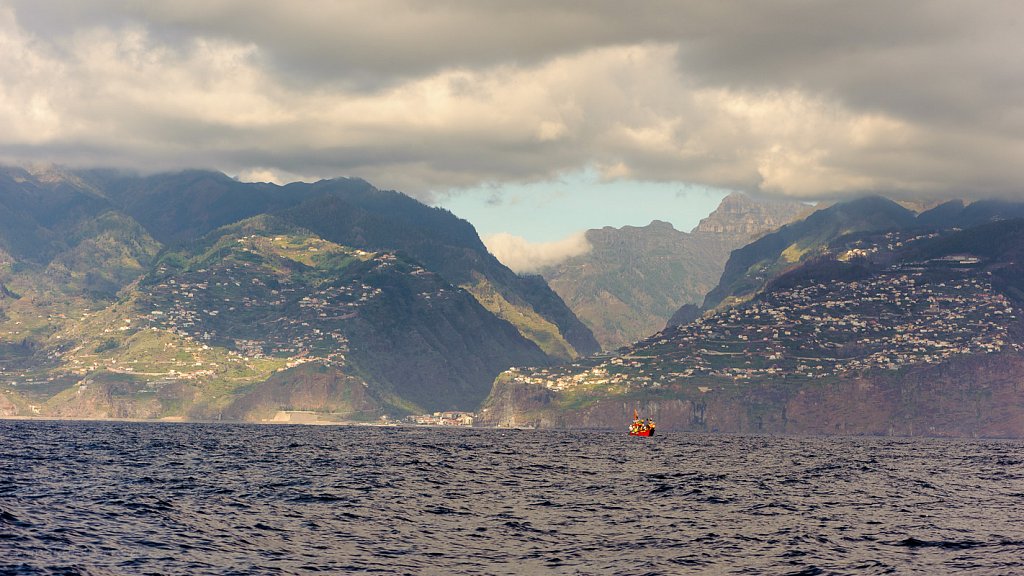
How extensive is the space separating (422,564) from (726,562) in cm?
2090

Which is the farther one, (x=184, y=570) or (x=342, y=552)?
(x=342, y=552)

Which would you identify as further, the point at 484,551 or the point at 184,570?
the point at 484,551

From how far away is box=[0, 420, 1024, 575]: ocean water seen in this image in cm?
6719

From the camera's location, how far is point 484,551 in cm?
7269

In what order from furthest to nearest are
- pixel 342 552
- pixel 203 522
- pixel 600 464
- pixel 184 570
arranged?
pixel 600 464
pixel 203 522
pixel 342 552
pixel 184 570

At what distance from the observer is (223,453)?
193 metres

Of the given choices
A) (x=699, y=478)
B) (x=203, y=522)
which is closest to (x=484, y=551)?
(x=203, y=522)

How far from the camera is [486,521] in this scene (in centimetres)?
8881

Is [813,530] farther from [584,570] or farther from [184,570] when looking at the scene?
[184,570]

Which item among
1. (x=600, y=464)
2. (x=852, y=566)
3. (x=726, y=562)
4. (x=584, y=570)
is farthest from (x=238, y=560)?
(x=600, y=464)

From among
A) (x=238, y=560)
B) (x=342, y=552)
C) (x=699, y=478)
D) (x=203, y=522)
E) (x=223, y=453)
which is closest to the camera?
(x=238, y=560)

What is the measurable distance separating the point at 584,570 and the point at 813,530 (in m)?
29.3

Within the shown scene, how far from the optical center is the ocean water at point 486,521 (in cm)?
6719

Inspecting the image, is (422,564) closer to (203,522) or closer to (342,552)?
(342,552)
